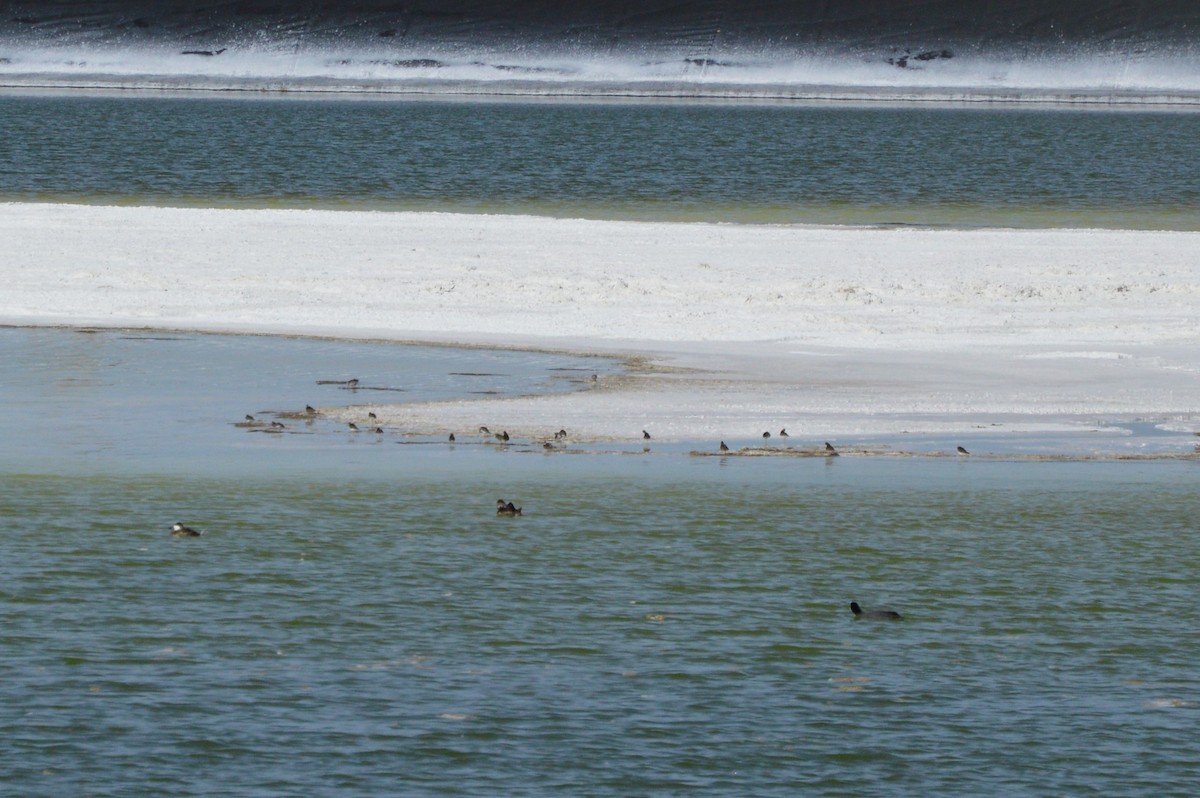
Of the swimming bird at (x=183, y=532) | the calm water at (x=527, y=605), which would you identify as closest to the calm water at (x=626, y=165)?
the calm water at (x=527, y=605)

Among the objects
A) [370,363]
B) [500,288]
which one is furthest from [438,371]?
[500,288]

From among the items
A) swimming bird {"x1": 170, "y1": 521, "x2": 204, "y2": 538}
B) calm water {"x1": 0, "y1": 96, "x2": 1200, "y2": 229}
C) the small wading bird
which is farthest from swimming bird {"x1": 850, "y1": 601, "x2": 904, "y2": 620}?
calm water {"x1": 0, "y1": 96, "x2": 1200, "y2": 229}

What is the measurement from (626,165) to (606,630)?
46219 millimetres

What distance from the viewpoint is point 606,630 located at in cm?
944

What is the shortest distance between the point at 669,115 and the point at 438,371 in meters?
80.9

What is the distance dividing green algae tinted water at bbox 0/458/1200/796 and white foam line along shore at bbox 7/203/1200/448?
217 cm

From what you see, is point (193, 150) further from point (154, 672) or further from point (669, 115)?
point (154, 672)

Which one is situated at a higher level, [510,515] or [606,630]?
[510,515]

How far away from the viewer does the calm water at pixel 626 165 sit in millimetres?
41719

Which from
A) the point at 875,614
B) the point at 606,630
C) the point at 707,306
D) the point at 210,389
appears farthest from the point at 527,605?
the point at 707,306

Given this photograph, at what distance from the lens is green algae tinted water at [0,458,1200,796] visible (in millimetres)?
7539

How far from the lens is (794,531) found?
11688mm

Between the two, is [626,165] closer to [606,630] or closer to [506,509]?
[506,509]

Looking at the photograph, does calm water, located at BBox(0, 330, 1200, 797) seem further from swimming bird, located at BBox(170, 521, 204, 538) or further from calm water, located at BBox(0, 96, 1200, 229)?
calm water, located at BBox(0, 96, 1200, 229)
